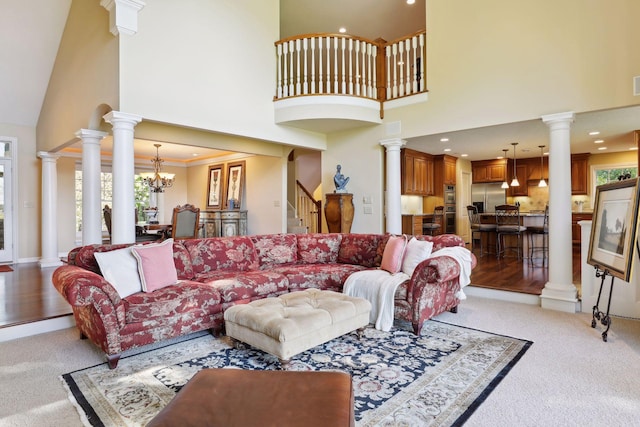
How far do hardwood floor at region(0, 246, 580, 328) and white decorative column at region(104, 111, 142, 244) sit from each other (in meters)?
1.03

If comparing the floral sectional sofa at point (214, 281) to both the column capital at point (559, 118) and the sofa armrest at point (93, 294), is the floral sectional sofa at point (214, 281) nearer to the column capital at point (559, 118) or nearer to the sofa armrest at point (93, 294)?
the sofa armrest at point (93, 294)

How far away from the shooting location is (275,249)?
472cm

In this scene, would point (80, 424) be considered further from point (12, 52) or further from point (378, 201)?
point (12, 52)

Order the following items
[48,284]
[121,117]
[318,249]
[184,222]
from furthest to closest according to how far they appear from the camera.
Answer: [184,222]
[48,284]
[318,249]
[121,117]

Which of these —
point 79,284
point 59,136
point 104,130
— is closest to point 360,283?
point 79,284

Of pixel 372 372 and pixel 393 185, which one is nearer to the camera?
pixel 372 372

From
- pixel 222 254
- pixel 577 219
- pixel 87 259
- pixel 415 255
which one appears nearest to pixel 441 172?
pixel 577 219

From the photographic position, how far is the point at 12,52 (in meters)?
6.03

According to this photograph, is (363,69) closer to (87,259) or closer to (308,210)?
(308,210)

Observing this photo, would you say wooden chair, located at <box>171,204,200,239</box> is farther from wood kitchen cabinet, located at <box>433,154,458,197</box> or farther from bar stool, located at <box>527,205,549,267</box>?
bar stool, located at <box>527,205,549,267</box>

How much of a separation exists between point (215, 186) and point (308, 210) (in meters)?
2.65

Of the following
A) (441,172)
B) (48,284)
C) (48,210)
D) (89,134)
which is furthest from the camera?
(441,172)

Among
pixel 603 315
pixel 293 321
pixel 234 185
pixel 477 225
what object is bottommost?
pixel 603 315

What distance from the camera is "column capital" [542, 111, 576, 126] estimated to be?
13.9ft
